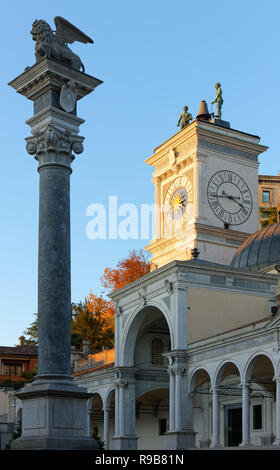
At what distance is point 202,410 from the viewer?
38469 mm

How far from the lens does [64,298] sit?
15.9 m

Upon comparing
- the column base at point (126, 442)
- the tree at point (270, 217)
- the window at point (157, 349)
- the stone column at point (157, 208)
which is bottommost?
the column base at point (126, 442)

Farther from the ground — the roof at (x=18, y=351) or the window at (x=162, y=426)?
the roof at (x=18, y=351)

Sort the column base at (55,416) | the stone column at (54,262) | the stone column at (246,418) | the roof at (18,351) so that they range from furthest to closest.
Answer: the roof at (18,351) → the stone column at (246,418) → the stone column at (54,262) → the column base at (55,416)

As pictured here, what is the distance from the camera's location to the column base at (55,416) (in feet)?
48.8

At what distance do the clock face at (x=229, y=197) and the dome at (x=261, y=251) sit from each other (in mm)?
10054

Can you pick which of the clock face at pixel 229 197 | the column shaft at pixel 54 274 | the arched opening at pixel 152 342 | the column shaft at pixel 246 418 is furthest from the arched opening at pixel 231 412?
the column shaft at pixel 54 274

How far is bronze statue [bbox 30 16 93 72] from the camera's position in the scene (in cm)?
1695

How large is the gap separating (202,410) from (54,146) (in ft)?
81.8

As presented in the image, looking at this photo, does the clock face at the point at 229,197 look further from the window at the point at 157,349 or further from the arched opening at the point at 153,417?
the arched opening at the point at 153,417

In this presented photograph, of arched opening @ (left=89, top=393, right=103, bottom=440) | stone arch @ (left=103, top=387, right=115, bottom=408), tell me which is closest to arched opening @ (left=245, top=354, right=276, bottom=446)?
stone arch @ (left=103, top=387, right=115, bottom=408)

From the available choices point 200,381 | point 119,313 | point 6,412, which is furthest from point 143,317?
point 6,412

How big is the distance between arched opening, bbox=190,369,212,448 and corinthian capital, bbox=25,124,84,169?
72.1 feet
